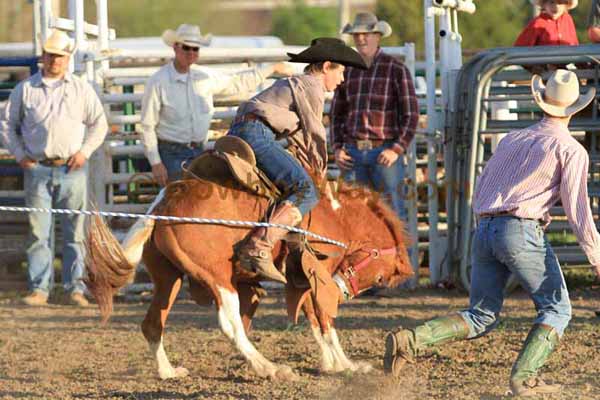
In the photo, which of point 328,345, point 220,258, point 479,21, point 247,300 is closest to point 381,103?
point 247,300

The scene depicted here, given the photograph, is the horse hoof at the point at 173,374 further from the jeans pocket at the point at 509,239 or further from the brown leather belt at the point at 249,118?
the jeans pocket at the point at 509,239

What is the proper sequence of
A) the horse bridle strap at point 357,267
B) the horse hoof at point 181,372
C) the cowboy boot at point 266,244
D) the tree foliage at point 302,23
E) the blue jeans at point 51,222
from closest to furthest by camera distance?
the cowboy boot at point 266,244 → the horse hoof at point 181,372 → the horse bridle strap at point 357,267 → the blue jeans at point 51,222 → the tree foliage at point 302,23

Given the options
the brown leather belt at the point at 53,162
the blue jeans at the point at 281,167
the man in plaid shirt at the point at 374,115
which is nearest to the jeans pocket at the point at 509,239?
the blue jeans at the point at 281,167

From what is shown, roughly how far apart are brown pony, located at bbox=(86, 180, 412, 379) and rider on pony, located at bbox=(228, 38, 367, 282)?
0.16m

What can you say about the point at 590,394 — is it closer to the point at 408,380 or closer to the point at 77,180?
the point at 408,380

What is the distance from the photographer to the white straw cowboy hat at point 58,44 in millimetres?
9172

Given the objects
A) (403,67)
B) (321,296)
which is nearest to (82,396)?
(321,296)

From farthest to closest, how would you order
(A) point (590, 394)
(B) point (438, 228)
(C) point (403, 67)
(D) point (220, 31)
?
(D) point (220, 31), (B) point (438, 228), (C) point (403, 67), (A) point (590, 394)

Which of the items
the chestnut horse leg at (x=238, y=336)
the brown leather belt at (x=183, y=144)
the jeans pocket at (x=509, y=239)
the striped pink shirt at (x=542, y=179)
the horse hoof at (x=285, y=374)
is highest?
the striped pink shirt at (x=542, y=179)

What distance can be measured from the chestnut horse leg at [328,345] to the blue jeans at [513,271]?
44.9 inches

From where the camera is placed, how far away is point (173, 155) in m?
9.48

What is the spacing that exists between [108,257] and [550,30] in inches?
185

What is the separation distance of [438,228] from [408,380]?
400cm

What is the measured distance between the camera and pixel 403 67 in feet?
31.3
